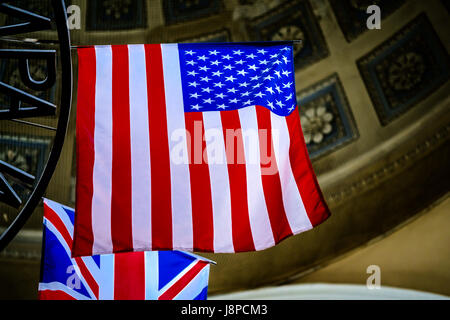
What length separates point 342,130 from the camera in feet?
32.5

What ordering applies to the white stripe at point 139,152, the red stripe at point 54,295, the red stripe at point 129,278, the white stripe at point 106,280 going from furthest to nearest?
the red stripe at point 129,278
the white stripe at point 106,280
the red stripe at point 54,295
the white stripe at point 139,152

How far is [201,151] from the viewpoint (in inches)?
200

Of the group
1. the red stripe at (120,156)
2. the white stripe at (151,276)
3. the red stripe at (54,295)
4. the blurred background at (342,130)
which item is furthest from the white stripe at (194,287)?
the blurred background at (342,130)

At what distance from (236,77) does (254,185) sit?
104cm

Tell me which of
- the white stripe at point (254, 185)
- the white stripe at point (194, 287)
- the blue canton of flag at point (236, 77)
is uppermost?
the blue canton of flag at point (236, 77)

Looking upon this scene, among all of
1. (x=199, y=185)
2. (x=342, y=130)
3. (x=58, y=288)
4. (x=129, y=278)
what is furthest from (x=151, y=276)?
(x=342, y=130)

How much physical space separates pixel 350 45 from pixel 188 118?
5.47 m

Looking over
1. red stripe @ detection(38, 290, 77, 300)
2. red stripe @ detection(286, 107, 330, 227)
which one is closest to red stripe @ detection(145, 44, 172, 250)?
red stripe @ detection(286, 107, 330, 227)

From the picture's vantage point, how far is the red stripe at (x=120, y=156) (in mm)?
4766

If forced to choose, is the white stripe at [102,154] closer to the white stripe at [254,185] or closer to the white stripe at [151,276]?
the white stripe at [254,185]

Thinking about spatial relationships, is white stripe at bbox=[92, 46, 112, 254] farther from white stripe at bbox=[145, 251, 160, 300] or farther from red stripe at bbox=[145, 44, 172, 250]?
white stripe at bbox=[145, 251, 160, 300]

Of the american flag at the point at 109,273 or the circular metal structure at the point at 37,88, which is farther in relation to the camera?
the american flag at the point at 109,273

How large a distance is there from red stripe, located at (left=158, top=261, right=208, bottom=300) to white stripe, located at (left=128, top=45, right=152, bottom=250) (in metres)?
2.12

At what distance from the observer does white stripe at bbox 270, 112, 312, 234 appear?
497 centimetres
